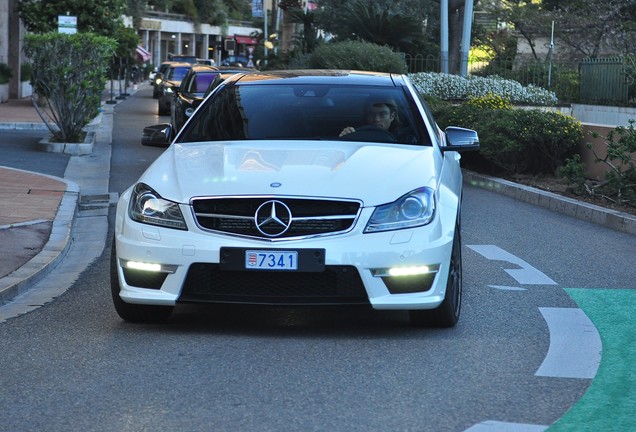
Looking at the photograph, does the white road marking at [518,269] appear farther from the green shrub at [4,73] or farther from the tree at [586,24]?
the tree at [586,24]

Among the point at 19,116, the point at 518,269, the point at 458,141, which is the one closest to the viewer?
the point at 458,141

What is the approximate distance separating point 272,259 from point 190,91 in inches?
728

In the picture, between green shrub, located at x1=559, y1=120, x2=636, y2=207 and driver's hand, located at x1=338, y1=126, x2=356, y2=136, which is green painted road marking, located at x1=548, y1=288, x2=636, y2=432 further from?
green shrub, located at x1=559, y1=120, x2=636, y2=207

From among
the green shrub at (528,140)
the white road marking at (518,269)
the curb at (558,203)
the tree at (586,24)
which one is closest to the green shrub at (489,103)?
the green shrub at (528,140)

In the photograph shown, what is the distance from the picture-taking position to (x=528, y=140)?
712 inches

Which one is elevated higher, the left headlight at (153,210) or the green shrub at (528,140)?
the left headlight at (153,210)

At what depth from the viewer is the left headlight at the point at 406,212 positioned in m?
6.89

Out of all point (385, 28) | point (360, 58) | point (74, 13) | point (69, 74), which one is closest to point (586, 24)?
point (385, 28)

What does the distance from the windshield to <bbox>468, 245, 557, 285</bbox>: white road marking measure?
182cm

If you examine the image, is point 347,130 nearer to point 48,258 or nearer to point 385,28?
point 48,258

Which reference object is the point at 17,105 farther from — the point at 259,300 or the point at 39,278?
the point at 259,300

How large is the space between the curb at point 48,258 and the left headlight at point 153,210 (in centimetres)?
177

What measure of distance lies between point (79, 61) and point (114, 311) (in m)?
14.7

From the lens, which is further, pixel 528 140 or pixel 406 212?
pixel 528 140
